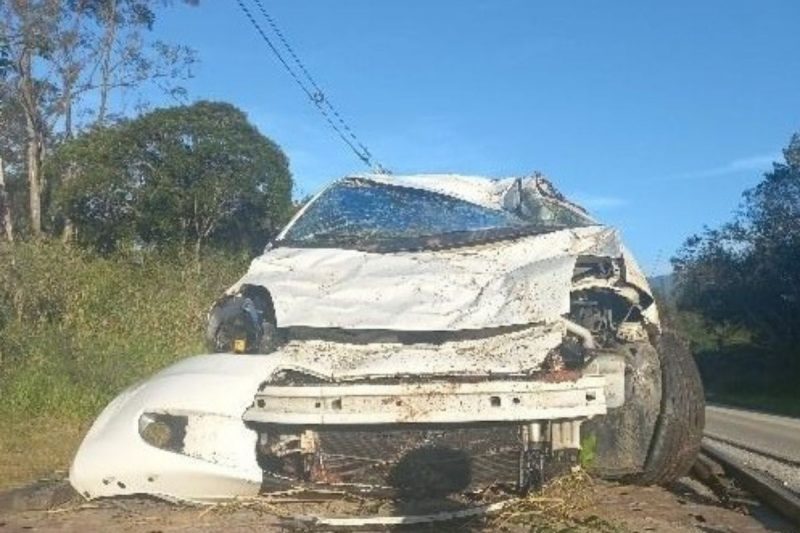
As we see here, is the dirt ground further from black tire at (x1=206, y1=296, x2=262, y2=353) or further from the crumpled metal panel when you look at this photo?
black tire at (x1=206, y1=296, x2=262, y2=353)

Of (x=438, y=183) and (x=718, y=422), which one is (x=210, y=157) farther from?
(x=438, y=183)

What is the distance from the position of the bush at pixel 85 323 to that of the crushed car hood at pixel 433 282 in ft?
9.79

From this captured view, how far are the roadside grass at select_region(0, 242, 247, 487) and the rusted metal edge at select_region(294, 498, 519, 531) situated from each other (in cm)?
277

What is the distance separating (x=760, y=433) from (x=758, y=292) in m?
21.6

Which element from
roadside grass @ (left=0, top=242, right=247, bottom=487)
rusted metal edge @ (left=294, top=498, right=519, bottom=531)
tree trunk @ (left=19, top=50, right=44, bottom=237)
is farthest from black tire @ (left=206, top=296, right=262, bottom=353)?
tree trunk @ (left=19, top=50, right=44, bottom=237)

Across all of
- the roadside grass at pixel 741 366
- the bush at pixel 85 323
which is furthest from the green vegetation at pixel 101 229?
the roadside grass at pixel 741 366

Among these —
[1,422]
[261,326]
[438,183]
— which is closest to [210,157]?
[1,422]

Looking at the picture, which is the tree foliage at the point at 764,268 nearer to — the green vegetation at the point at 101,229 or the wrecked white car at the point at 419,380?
the green vegetation at the point at 101,229

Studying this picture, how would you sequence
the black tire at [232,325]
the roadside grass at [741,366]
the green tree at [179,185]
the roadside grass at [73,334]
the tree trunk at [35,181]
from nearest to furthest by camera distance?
the black tire at [232,325], the roadside grass at [73,334], the green tree at [179,185], the tree trunk at [35,181], the roadside grass at [741,366]

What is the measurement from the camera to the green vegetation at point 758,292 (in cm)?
3153

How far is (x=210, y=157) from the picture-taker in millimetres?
18797

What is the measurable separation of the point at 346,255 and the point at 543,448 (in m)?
1.67

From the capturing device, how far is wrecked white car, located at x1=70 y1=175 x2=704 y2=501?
4.64 meters

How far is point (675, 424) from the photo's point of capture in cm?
516
